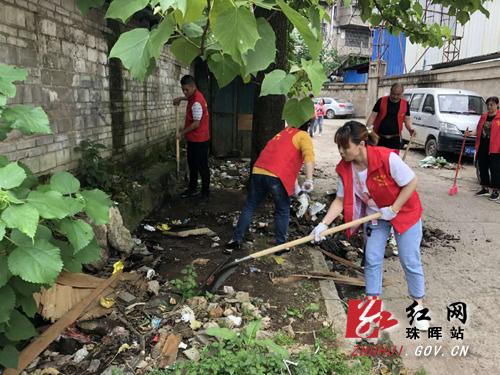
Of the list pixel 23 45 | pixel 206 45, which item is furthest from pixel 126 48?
pixel 23 45

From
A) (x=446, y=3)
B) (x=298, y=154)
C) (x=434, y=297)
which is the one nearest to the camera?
(x=434, y=297)

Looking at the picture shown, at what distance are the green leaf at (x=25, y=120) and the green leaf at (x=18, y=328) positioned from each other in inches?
40.7

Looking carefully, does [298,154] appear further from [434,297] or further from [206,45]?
[206,45]

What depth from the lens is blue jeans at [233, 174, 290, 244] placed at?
14.4 ft

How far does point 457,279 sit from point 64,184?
4082 mm

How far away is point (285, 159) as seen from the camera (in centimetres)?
431

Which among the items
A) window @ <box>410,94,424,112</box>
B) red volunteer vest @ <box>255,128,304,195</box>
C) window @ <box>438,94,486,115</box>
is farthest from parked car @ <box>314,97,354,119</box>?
red volunteer vest @ <box>255,128,304,195</box>

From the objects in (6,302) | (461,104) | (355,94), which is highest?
(355,94)

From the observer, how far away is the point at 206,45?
2.02 m

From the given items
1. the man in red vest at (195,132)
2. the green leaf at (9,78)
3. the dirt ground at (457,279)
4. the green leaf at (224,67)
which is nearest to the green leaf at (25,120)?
the green leaf at (9,78)

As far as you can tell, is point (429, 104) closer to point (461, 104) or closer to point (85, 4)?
point (461, 104)

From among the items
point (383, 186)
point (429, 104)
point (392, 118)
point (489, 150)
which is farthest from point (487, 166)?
point (383, 186)

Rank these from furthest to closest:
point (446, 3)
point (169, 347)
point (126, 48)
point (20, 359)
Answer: point (446, 3), point (169, 347), point (20, 359), point (126, 48)

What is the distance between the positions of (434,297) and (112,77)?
185 inches
